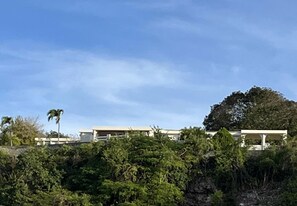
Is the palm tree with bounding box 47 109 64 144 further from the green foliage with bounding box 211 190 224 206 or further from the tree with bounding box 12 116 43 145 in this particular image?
the green foliage with bounding box 211 190 224 206

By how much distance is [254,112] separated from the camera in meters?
46.8

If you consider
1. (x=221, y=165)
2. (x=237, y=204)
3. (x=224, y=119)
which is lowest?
(x=237, y=204)

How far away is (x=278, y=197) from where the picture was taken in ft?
76.9

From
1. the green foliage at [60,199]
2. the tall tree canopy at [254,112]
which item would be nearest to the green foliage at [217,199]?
the green foliage at [60,199]

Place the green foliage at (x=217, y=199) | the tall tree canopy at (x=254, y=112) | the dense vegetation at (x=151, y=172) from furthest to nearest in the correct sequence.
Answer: the tall tree canopy at (x=254, y=112), the dense vegetation at (x=151, y=172), the green foliage at (x=217, y=199)

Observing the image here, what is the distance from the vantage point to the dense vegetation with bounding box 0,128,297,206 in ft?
79.8

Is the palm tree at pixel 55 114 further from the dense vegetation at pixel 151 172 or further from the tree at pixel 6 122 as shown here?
the dense vegetation at pixel 151 172

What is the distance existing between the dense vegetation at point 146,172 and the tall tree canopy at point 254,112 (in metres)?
18.5

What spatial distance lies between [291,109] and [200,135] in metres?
20.6

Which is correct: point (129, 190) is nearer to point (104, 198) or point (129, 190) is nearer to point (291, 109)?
point (104, 198)

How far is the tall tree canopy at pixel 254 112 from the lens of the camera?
44969 mm

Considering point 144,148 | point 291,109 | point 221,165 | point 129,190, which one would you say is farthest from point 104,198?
point 291,109

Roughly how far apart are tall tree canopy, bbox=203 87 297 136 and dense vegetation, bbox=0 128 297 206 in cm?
1852

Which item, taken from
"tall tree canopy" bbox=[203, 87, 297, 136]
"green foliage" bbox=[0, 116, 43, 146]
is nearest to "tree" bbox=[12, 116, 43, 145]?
"green foliage" bbox=[0, 116, 43, 146]
